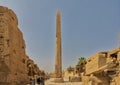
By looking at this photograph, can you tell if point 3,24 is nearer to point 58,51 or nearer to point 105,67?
point 105,67

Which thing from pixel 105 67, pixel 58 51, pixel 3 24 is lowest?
pixel 105 67

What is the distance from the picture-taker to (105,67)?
33.4 ft

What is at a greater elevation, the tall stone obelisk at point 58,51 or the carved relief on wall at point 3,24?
the tall stone obelisk at point 58,51

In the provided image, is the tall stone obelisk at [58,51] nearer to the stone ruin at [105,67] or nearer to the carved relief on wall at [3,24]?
the stone ruin at [105,67]

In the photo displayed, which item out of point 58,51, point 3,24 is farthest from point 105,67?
point 58,51

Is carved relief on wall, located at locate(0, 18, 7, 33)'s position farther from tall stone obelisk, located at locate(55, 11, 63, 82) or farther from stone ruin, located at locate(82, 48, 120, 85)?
tall stone obelisk, located at locate(55, 11, 63, 82)

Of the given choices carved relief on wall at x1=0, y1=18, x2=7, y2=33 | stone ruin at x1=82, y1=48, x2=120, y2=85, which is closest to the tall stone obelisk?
stone ruin at x1=82, y1=48, x2=120, y2=85

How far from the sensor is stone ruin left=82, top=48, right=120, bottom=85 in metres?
10.2

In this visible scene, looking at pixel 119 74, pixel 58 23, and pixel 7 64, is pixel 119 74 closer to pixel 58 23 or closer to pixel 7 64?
pixel 7 64

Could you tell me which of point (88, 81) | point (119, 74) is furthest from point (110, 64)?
point (88, 81)

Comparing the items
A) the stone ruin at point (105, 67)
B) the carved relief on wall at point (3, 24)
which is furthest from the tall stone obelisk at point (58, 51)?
the carved relief on wall at point (3, 24)

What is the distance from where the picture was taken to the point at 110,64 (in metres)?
10.2

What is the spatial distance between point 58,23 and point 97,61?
26.6m

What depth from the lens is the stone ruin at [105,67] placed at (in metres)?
A: 10.2
